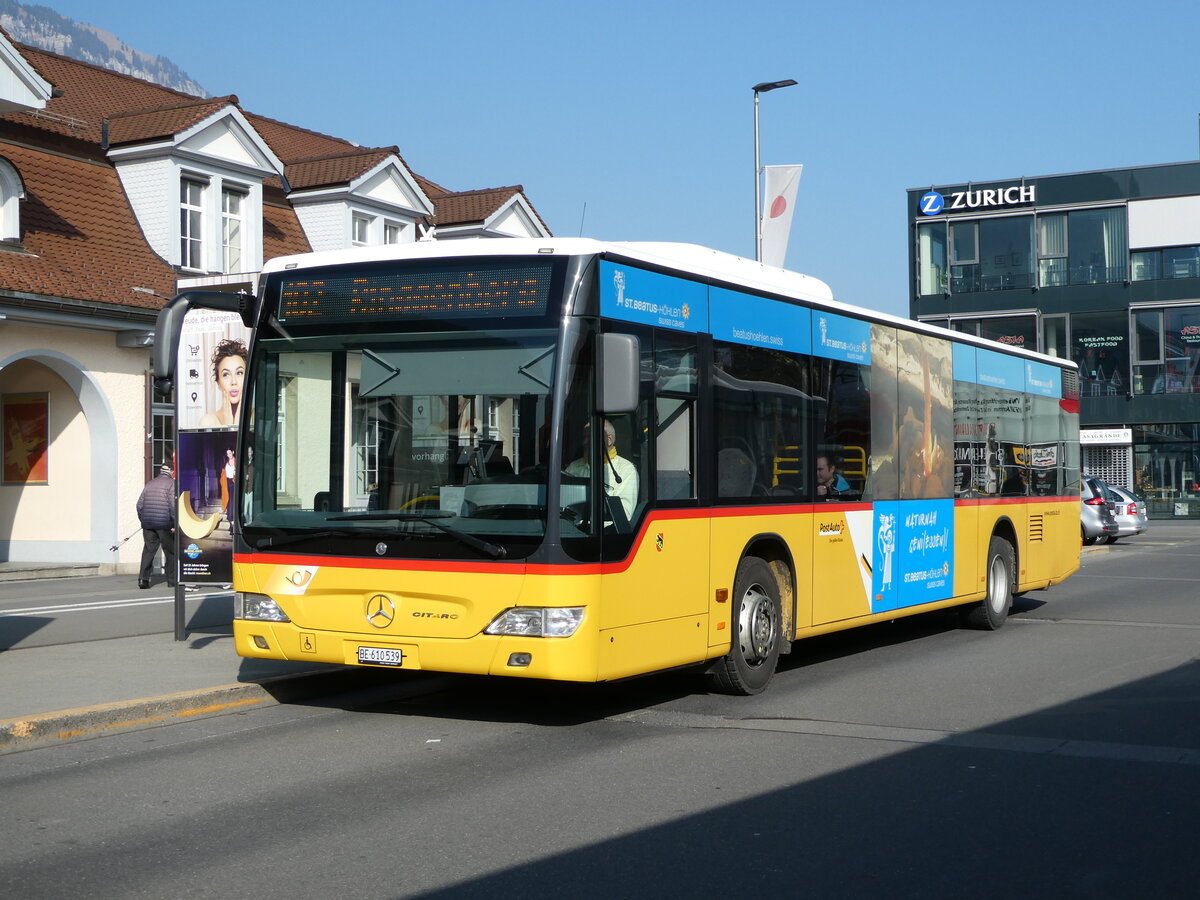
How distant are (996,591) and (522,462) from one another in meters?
8.36

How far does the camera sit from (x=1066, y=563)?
17234mm

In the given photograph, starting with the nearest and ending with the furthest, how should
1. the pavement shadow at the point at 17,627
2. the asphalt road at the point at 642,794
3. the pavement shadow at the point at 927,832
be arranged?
the pavement shadow at the point at 927,832
the asphalt road at the point at 642,794
the pavement shadow at the point at 17,627

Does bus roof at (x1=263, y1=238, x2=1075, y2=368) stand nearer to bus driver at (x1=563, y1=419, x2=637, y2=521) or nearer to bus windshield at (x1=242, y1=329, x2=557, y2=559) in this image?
bus windshield at (x1=242, y1=329, x2=557, y2=559)

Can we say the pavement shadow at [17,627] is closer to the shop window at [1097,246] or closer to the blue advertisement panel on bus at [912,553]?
the blue advertisement panel on bus at [912,553]

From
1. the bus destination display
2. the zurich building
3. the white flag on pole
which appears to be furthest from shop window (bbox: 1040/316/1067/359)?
the bus destination display

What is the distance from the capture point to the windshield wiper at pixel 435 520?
8.27 meters

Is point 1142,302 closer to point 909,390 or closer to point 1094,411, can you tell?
point 1094,411

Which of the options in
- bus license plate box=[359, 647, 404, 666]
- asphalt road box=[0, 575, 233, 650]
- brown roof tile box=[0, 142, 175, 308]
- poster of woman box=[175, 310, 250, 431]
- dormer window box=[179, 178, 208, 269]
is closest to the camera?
bus license plate box=[359, 647, 404, 666]

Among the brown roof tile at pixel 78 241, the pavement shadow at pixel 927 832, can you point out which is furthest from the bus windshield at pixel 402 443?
the brown roof tile at pixel 78 241

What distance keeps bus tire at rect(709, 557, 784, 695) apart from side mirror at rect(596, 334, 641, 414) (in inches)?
86.2

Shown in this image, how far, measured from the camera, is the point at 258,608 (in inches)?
358

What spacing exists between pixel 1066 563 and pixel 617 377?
10788 mm

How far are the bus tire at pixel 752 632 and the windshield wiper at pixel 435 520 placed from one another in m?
2.19

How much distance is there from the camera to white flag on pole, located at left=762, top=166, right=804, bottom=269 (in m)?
22.4
